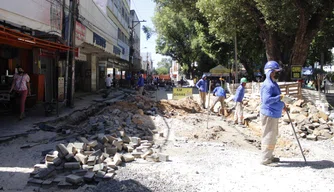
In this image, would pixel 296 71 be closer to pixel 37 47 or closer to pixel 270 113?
pixel 270 113

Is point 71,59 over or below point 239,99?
over

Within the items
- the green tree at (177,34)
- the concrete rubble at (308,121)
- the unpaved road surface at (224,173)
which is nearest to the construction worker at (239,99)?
→ the concrete rubble at (308,121)

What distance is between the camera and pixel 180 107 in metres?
14.7

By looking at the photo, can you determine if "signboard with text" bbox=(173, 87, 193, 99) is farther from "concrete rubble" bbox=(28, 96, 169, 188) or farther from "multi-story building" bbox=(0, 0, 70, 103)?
"concrete rubble" bbox=(28, 96, 169, 188)

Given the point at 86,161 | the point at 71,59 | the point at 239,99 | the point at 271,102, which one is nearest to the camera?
the point at 86,161

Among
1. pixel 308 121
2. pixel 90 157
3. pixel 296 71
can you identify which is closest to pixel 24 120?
pixel 90 157

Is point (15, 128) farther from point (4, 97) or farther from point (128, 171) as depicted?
point (128, 171)

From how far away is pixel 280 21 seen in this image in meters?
15.5

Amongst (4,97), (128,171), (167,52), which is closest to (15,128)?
(4,97)

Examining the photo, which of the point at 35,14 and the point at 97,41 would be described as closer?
the point at 35,14

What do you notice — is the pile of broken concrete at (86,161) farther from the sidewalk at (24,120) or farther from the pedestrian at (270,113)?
the sidewalk at (24,120)

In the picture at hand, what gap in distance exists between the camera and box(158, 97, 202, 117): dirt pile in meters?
13.5

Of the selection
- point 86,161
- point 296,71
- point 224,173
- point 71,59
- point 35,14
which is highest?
point 35,14

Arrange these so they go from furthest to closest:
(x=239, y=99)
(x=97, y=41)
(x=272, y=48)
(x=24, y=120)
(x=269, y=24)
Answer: (x=272, y=48) → (x=97, y=41) → (x=269, y=24) → (x=239, y=99) → (x=24, y=120)
